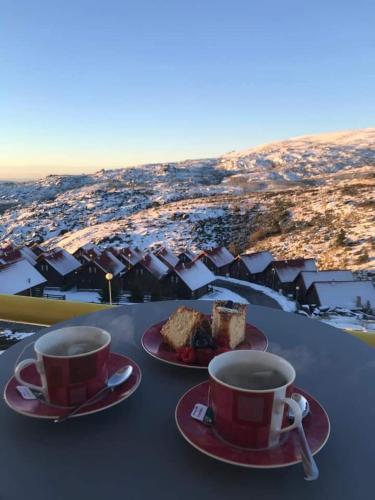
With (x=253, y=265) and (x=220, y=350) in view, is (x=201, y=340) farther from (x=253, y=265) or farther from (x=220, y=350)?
(x=253, y=265)

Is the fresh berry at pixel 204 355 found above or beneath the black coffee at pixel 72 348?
beneath

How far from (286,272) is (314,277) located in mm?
2600

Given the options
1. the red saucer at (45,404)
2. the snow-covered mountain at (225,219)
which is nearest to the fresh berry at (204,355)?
the red saucer at (45,404)

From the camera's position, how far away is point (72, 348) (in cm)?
127

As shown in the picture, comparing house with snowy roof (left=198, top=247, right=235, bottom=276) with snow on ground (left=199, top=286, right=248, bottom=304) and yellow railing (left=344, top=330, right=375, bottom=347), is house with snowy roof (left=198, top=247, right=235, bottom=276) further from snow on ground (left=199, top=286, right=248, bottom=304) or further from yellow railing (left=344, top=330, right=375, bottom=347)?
yellow railing (left=344, top=330, right=375, bottom=347)

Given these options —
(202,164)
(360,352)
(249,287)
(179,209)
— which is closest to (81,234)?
(179,209)

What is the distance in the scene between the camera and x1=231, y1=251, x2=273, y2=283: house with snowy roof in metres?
26.1

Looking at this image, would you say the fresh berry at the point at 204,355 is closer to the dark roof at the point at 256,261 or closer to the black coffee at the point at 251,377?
the black coffee at the point at 251,377

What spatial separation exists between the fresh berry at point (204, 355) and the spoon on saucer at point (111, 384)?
28 centimetres

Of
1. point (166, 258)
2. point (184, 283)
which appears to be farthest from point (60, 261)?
point (184, 283)

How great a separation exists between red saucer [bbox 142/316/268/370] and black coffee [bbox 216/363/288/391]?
35cm

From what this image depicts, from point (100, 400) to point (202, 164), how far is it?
147335 millimetres

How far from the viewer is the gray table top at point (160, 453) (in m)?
0.88

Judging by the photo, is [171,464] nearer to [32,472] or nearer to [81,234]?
[32,472]
